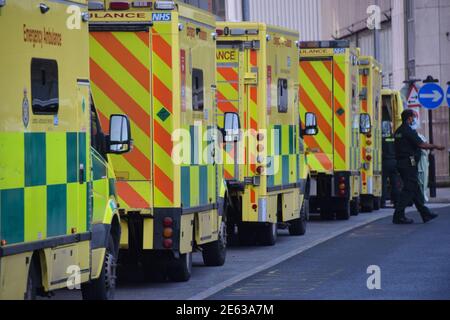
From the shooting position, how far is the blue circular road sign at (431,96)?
34156 mm

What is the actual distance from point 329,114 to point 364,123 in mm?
1874

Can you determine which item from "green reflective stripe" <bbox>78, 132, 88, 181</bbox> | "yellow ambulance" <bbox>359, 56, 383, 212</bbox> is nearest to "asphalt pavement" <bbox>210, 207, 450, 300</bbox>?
"green reflective stripe" <bbox>78, 132, 88, 181</bbox>

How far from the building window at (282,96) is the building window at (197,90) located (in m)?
4.63

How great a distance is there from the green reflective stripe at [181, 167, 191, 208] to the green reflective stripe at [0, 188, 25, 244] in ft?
16.4

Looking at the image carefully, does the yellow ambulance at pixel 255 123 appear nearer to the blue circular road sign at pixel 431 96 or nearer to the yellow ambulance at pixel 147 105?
the yellow ambulance at pixel 147 105

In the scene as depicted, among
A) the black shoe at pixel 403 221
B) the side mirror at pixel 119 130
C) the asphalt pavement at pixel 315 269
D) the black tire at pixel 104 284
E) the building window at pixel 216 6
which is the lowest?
the asphalt pavement at pixel 315 269

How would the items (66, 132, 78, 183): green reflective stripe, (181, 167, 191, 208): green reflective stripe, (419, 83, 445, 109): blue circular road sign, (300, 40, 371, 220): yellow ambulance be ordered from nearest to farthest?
(66, 132, 78, 183): green reflective stripe → (181, 167, 191, 208): green reflective stripe → (300, 40, 371, 220): yellow ambulance → (419, 83, 445, 109): blue circular road sign

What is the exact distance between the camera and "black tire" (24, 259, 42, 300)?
10.2 metres

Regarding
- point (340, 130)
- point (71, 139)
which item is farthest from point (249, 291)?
point (340, 130)

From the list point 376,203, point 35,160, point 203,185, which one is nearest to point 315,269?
point 203,185

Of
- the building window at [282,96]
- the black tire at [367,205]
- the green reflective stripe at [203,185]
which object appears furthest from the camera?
the black tire at [367,205]

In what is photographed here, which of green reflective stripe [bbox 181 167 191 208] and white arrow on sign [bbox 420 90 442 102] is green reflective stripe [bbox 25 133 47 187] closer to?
green reflective stripe [bbox 181 167 191 208]

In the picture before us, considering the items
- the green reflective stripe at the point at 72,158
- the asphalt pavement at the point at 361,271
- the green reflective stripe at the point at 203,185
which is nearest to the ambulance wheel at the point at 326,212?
the asphalt pavement at the point at 361,271
